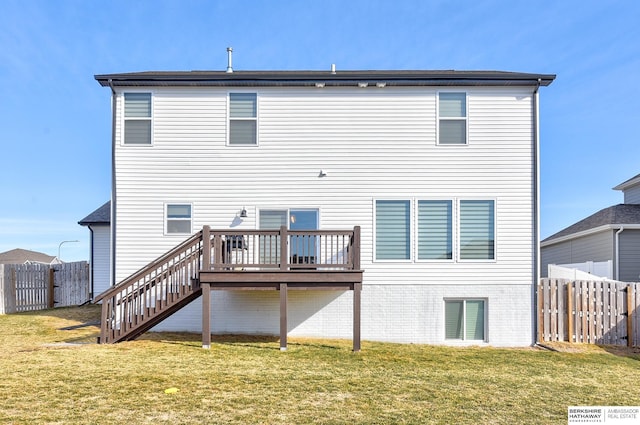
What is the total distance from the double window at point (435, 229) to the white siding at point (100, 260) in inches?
423

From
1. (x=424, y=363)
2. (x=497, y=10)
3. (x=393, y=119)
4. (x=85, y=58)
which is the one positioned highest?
(x=497, y=10)

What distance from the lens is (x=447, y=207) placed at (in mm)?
10492

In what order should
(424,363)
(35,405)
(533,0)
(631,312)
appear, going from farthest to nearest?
(533,0)
(631,312)
(424,363)
(35,405)

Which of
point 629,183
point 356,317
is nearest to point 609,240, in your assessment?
point 629,183

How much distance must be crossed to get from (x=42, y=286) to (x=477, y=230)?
15.7 metres

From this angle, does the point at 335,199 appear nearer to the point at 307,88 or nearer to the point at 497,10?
the point at 307,88

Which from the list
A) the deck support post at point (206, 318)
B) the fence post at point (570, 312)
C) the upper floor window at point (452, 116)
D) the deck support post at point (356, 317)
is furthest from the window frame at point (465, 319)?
the deck support post at point (206, 318)

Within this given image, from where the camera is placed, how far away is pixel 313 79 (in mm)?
10445

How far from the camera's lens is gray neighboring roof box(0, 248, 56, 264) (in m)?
33.6

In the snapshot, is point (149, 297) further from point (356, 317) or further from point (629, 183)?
point (629, 183)

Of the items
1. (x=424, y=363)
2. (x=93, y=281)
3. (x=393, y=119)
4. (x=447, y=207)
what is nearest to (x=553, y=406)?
(x=424, y=363)

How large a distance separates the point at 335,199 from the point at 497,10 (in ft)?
28.4

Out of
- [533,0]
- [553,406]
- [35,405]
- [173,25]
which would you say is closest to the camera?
[35,405]

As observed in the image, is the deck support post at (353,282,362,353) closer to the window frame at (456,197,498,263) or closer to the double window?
the double window
